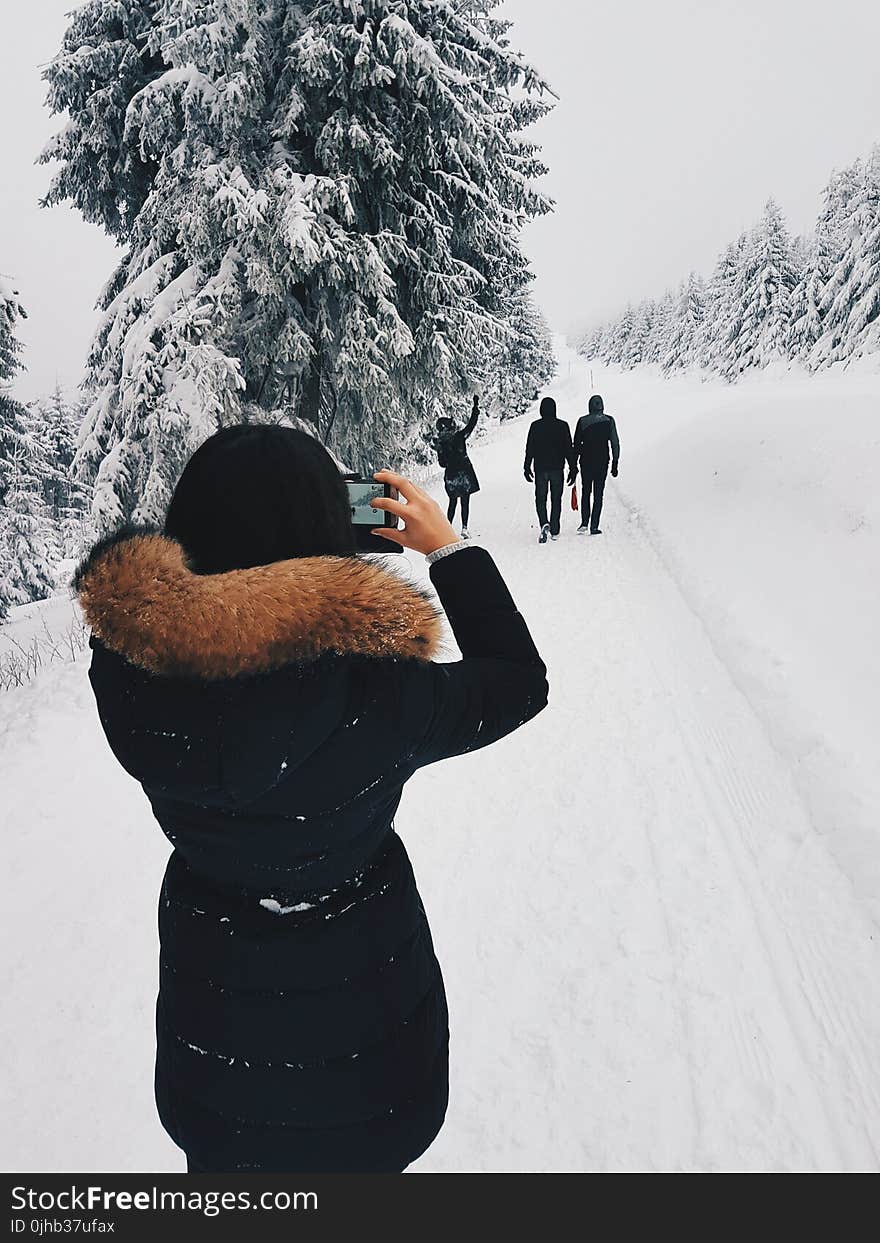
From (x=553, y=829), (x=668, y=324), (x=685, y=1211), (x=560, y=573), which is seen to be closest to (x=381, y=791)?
(x=685, y=1211)

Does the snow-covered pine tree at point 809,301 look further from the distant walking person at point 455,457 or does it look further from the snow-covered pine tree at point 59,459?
the snow-covered pine tree at point 59,459

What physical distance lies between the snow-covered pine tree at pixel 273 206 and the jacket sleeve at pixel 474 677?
751cm

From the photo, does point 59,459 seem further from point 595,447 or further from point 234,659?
point 234,659

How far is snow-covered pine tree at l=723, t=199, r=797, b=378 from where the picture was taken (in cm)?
3806

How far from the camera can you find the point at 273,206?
816cm

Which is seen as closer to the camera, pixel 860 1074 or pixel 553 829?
pixel 860 1074

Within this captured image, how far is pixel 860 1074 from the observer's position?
7.80ft

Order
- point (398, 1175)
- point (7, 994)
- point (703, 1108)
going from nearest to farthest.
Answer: point (398, 1175) → point (703, 1108) → point (7, 994)

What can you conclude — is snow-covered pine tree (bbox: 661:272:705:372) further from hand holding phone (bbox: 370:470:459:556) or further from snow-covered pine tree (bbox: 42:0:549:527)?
hand holding phone (bbox: 370:470:459:556)

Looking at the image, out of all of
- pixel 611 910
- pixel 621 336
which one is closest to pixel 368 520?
pixel 611 910

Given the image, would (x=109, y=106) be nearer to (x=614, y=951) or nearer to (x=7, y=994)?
(x=7, y=994)

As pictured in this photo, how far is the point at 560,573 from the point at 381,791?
7733 mm

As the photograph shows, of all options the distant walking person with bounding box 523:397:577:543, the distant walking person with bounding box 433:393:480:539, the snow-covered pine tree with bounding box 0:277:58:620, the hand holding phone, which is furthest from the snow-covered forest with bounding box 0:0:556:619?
the snow-covered pine tree with bounding box 0:277:58:620

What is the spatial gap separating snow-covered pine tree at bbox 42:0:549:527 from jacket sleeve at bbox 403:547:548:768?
→ 296 inches
